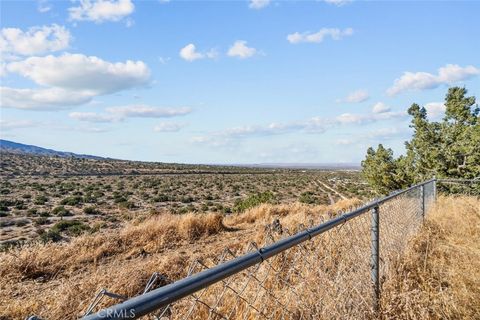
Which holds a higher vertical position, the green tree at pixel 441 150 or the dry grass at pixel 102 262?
the green tree at pixel 441 150

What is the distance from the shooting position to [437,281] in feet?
16.6

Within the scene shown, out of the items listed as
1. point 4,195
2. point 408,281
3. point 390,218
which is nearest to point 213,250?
point 390,218

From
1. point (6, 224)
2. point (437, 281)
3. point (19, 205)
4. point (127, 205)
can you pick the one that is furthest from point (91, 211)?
point (437, 281)

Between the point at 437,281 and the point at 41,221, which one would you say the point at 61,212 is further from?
the point at 437,281

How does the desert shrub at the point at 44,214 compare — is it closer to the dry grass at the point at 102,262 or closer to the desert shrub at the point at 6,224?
the desert shrub at the point at 6,224

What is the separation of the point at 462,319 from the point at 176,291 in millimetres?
3682

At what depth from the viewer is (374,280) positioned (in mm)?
4234

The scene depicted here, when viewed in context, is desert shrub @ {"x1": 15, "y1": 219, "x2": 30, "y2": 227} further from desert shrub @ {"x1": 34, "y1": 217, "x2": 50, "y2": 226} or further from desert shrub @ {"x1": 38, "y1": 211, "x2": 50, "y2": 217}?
desert shrub @ {"x1": 38, "y1": 211, "x2": 50, "y2": 217}

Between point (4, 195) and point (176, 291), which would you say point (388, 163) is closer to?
point (176, 291)

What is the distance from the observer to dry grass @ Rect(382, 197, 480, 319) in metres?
4.12

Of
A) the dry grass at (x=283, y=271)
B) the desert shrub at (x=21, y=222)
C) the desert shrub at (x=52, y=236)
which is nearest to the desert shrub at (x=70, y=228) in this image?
the desert shrub at (x=52, y=236)

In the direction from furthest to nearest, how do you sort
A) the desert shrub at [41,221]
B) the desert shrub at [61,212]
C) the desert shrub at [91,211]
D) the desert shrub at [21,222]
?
the desert shrub at [91,211] → the desert shrub at [61,212] → the desert shrub at [41,221] → the desert shrub at [21,222]

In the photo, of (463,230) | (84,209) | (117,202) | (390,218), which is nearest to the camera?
(390,218)

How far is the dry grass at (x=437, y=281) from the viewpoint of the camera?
412cm
